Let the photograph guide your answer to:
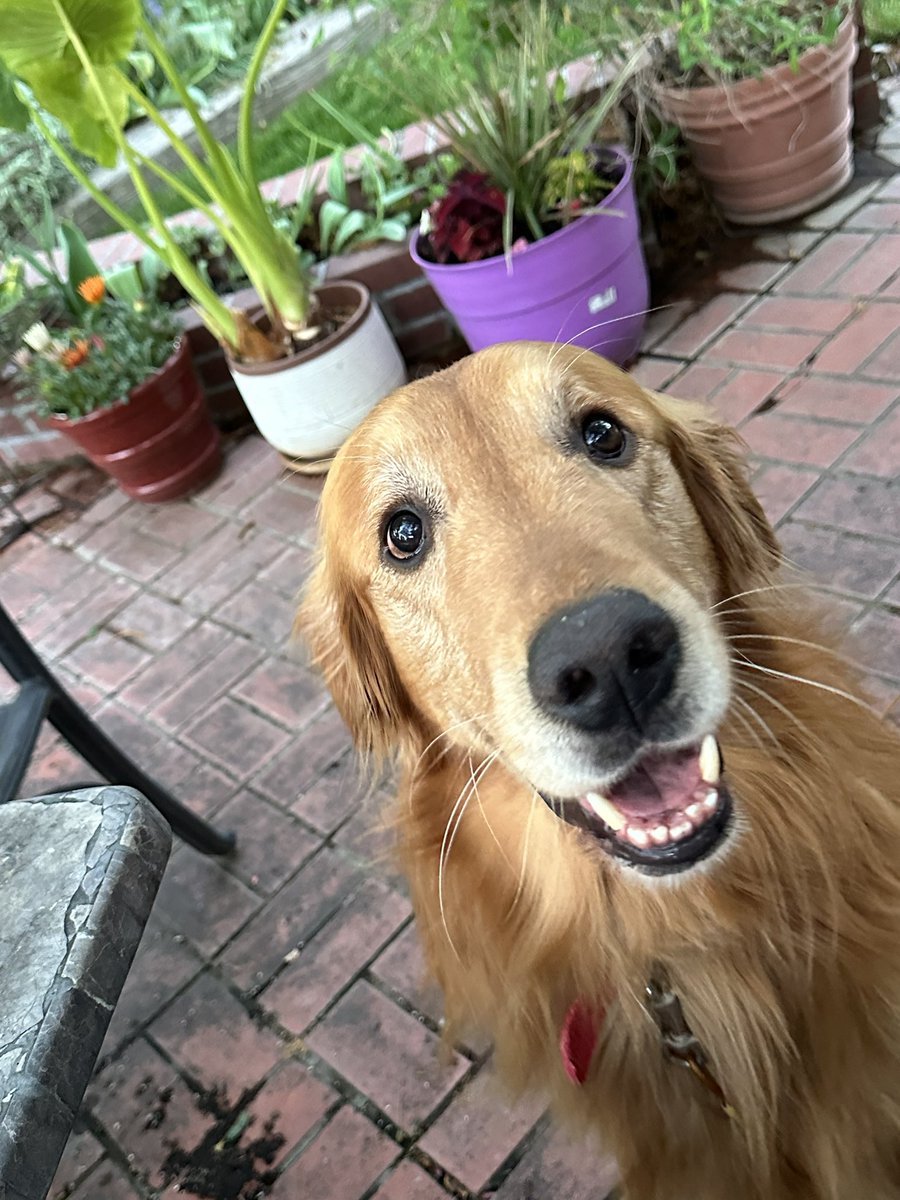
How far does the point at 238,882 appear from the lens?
101 inches

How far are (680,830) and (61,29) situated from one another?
9.87ft

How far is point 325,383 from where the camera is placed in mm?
3615

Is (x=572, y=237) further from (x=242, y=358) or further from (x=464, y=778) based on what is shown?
(x=464, y=778)

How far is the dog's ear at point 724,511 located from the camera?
1571 mm

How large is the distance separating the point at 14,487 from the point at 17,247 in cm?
119

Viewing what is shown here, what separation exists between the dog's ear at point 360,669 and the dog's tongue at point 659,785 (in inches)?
20.3

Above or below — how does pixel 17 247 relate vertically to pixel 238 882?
above

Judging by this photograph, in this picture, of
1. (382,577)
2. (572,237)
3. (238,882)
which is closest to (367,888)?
(238,882)

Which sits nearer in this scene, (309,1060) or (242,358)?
(309,1060)

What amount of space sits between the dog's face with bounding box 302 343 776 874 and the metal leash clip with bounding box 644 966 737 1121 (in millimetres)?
302

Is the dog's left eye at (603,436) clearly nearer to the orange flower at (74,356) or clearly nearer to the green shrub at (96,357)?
the green shrub at (96,357)

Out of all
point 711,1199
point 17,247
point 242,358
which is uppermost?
point 17,247

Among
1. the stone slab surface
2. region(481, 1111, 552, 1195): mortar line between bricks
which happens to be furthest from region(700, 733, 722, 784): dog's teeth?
region(481, 1111, 552, 1195): mortar line between bricks

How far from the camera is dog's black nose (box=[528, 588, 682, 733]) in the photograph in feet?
3.59
